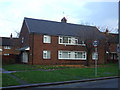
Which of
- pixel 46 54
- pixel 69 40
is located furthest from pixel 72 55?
pixel 46 54

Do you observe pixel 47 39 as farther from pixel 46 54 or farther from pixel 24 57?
pixel 24 57

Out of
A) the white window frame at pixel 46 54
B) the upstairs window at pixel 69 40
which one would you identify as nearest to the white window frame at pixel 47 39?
the white window frame at pixel 46 54

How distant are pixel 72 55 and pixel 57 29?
17.6ft

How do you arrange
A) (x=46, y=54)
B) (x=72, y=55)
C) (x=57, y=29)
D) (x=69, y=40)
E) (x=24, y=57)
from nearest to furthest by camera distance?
(x=46, y=54) → (x=69, y=40) → (x=72, y=55) → (x=57, y=29) → (x=24, y=57)

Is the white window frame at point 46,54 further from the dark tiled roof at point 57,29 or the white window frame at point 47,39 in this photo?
the dark tiled roof at point 57,29

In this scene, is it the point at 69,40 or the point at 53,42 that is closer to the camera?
the point at 53,42

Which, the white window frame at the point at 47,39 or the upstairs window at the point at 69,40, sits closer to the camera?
the white window frame at the point at 47,39

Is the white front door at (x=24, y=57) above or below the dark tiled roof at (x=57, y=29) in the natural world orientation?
below

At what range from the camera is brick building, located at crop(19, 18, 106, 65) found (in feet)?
94.1

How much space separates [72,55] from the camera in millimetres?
31625

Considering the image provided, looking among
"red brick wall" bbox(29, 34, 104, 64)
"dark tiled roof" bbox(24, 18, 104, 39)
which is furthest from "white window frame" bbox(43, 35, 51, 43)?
"dark tiled roof" bbox(24, 18, 104, 39)

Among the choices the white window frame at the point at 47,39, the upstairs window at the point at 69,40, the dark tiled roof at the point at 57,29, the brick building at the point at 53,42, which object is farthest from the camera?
the upstairs window at the point at 69,40

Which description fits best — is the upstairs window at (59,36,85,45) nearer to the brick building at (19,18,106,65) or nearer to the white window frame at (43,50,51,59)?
the brick building at (19,18,106,65)

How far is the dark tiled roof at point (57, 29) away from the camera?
95.4 ft
